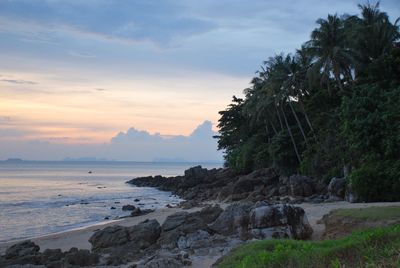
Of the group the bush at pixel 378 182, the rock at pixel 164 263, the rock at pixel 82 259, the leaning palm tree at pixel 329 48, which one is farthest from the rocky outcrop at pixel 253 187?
the rock at pixel 164 263

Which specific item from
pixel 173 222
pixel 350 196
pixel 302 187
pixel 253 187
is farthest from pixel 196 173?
pixel 173 222

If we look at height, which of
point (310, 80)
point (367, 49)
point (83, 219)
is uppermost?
point (367, 49)

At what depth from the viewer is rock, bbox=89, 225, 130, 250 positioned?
16.6m

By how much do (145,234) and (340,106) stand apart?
20.5m

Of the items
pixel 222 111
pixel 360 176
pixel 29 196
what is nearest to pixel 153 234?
pixel 360 176

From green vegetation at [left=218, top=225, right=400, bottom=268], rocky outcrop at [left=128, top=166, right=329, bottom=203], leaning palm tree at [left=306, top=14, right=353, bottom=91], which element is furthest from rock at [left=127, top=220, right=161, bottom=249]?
leaning palm tree at [left=306, top=14, right=353, bottom=91]

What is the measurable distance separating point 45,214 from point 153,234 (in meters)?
19.2

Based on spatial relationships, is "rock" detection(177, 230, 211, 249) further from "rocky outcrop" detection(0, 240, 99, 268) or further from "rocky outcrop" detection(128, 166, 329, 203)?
"rocky outcrop" detection(128, 166, 329, 203)

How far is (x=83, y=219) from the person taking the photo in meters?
30.5

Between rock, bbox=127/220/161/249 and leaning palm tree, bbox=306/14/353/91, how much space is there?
24938 mm

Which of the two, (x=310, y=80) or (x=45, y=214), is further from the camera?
(x=310, y=80)

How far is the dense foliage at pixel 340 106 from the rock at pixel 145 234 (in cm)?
1160

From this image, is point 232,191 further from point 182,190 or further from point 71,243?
point 71,243

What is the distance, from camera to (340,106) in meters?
31.9
